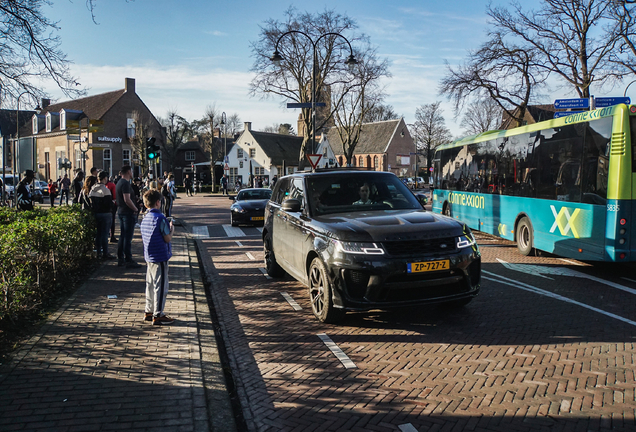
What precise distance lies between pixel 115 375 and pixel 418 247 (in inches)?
124

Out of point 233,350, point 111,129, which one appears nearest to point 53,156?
point 111,129

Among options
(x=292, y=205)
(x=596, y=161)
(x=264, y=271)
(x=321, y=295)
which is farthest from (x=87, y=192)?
(x=596, y=161)

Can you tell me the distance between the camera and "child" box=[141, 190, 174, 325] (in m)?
5.78

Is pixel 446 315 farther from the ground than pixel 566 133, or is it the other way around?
pixel 566 133

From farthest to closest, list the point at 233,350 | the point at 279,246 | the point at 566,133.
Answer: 1. the point at 566,133
2. the point at 279,246
3. the point at 233,350

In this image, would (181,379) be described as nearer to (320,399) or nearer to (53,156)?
(320,399)

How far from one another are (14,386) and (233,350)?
6.44 feet

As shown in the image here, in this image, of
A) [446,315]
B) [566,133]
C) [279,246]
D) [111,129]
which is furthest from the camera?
[111,129]

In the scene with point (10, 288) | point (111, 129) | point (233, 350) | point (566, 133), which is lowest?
point (233, 350)

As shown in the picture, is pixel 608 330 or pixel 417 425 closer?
pixel 417 425

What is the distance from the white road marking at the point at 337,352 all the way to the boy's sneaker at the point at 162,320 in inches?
68.5

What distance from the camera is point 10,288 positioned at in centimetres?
536

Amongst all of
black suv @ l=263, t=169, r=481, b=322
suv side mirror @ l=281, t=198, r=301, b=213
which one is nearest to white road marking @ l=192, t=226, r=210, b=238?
suv side mirror @ l=281, t=198, r=301, b=213

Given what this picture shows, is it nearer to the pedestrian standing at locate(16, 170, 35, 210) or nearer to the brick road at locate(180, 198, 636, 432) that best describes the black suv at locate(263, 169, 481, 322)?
the brick road at locate(180, 198, 636, 432)
